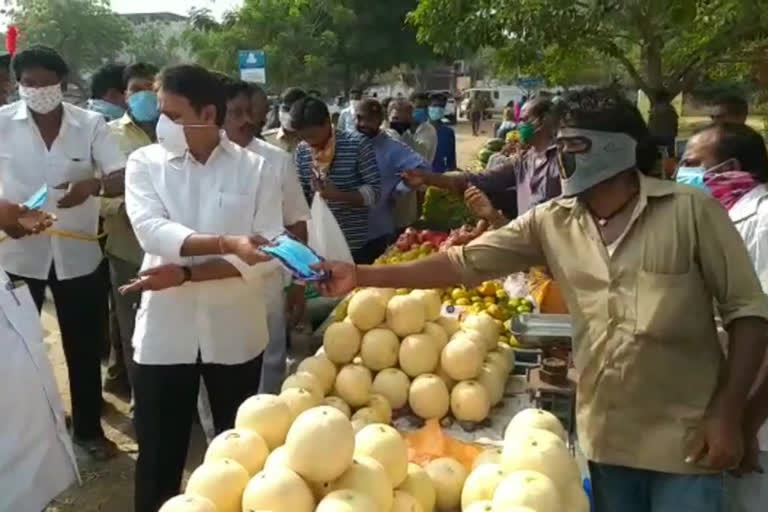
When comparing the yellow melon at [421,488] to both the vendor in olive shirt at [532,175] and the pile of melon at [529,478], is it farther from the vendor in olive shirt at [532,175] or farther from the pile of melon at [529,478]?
the vendor in olive shirt at [532,175]

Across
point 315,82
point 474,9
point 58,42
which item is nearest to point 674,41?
point 474,9

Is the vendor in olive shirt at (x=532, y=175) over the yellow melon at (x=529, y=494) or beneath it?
over

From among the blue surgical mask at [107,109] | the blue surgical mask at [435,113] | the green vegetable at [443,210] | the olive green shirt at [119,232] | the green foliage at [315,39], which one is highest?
the green foliage at [315,39]

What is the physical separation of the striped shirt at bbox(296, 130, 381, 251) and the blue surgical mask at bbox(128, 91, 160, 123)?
104 centimetres

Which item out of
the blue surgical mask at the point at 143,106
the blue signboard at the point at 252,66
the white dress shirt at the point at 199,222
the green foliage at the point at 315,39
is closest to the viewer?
the white dress shirt at the point at 199,222

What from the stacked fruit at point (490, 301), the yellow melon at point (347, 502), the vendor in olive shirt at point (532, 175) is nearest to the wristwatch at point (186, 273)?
the yellow melon at point (347, 502)

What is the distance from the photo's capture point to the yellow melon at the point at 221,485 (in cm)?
193

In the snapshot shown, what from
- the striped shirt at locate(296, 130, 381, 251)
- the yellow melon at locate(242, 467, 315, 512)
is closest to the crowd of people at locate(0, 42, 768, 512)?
the striped shirt at locate(296, 130, 381, 251)

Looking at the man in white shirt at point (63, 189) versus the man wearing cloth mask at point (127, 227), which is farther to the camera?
the man wearing cloth mask at point (127, 227)

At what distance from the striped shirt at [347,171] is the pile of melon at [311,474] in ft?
9.73

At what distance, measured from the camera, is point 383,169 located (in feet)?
18.0

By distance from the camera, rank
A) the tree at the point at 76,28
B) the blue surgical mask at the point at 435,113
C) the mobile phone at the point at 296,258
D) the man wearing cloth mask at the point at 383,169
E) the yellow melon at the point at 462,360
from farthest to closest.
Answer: the tree at the point at 76,28 < the blue surgical mask at the point at 435,113 < the man wearing cloth mask at the point at 383,169 < the yellow melon at the point at 462,360 < the mobile phone at the point at 296,258

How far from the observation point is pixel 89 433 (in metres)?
4.32

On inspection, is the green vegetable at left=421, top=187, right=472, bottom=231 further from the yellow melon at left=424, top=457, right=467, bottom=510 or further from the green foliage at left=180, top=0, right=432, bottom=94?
the green foliage at left=180, top=0, right=432, bottom=94
